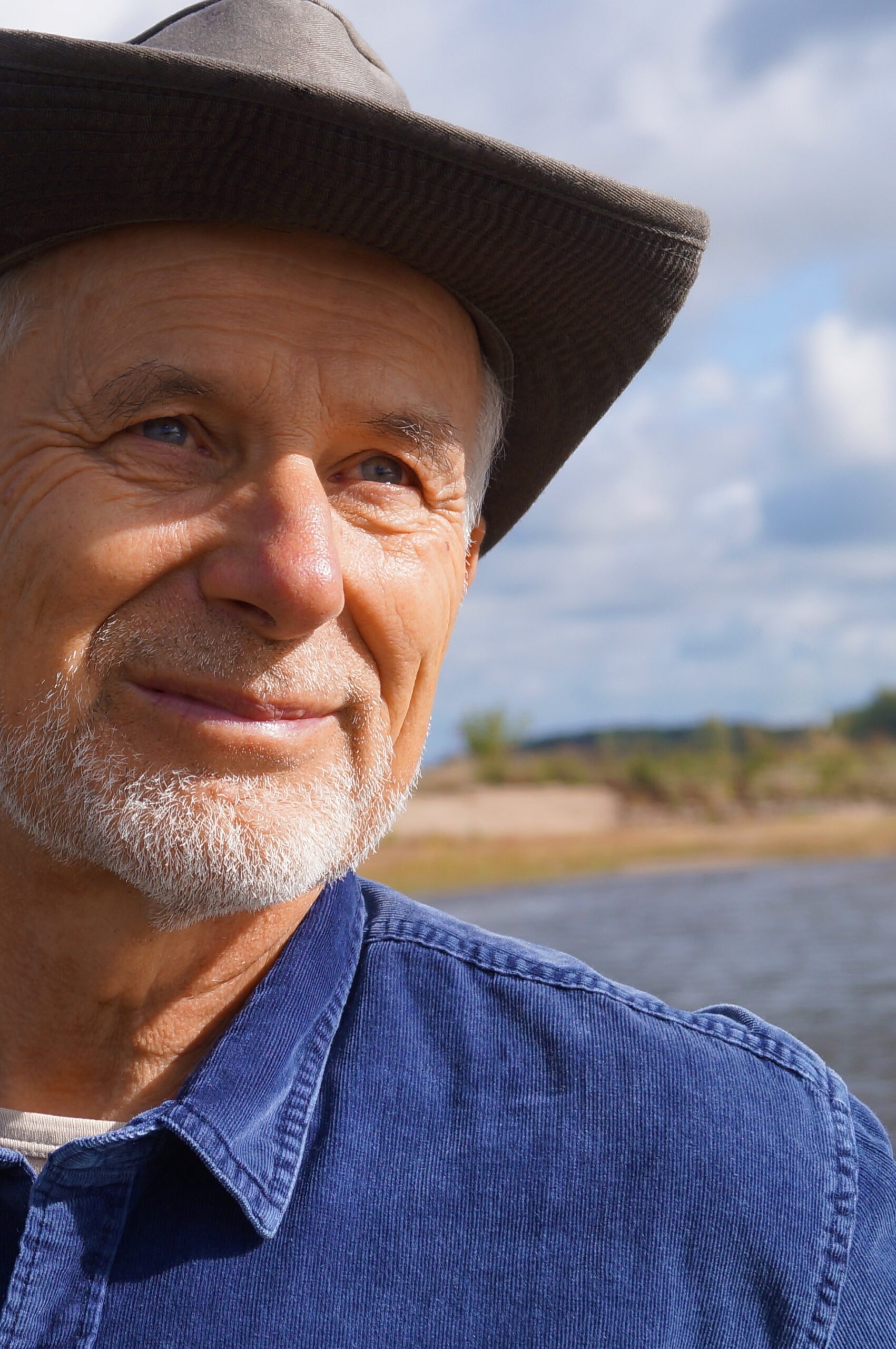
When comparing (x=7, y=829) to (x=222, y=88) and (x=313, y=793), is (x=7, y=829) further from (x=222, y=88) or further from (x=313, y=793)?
(x=222, y=88)

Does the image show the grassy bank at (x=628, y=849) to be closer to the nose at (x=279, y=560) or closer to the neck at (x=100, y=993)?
the neck at (x=100, y=993)

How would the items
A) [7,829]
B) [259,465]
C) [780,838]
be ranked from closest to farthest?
[259,465] → [7,829] → [780,838]

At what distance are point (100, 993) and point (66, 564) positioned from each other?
518mm

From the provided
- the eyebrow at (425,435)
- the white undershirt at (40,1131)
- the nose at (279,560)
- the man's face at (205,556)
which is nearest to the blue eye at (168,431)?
the man's face at (205,556)

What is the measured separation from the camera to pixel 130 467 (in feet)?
5.07

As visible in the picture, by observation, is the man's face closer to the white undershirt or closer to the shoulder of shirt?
the shoulder of shirt

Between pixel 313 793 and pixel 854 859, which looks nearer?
pixel 313 793

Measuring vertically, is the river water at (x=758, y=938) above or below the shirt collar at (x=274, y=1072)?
below

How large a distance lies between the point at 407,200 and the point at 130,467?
438mm

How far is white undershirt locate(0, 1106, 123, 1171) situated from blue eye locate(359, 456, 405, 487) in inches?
31.8

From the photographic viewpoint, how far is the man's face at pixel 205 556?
58.6 inches

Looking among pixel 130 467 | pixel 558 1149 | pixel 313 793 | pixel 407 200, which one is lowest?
pixel 558 1149

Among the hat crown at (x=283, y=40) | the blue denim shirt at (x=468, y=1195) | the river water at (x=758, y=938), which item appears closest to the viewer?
the blue denim shirt at (x=468, y=1195)

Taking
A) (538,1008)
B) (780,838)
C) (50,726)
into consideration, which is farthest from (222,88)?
(780,838)
